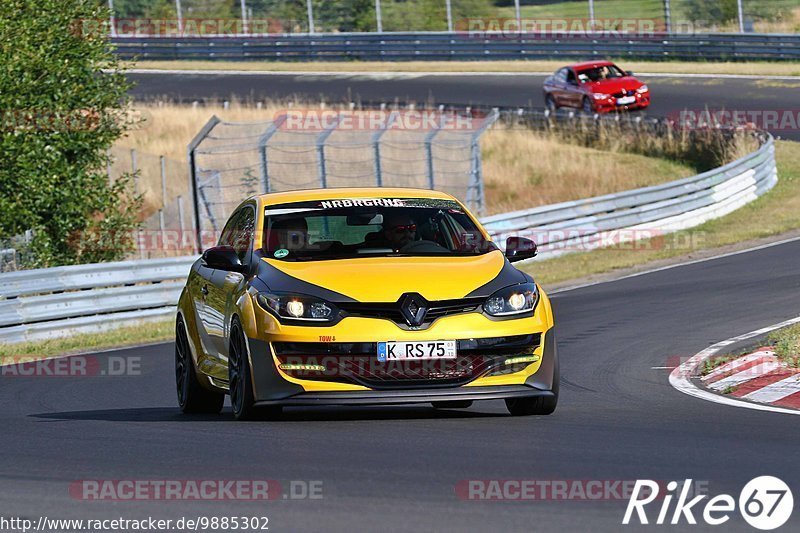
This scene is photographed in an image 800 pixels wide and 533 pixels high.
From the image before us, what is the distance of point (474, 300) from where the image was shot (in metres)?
8.91

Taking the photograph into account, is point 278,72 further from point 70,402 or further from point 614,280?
point 70,402

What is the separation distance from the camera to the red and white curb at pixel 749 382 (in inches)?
393

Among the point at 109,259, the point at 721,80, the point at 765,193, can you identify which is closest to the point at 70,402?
the point at 109,259

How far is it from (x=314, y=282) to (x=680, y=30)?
144 feet

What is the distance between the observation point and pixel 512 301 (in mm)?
9047

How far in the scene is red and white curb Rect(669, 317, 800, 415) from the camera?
32.7 ft
